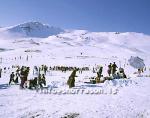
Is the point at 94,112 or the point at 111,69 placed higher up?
the point at 111,69

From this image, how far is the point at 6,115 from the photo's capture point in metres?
18.8

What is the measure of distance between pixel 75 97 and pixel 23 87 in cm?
839

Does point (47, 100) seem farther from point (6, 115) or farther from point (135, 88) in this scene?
point (135, 88)

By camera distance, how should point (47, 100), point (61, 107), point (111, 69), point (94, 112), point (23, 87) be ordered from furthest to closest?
point (111, 69) < point (23, 87) < point (47, 100) < point (61, 107) < point (94, 112)

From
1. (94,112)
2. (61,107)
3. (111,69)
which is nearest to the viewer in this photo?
(94,112)

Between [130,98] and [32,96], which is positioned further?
[32,96]

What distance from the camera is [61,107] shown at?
20.1 meters

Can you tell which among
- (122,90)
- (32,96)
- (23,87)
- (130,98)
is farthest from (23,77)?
(130,98)

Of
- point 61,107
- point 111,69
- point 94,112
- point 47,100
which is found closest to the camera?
point 94,112

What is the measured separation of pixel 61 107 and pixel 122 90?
6.11 meters

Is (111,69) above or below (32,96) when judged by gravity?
above

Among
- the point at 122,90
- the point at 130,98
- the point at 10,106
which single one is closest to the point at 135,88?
the point at 122,90

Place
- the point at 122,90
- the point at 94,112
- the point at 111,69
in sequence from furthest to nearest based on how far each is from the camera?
the point at 111,69
the point at 122,90
the point at 94,112

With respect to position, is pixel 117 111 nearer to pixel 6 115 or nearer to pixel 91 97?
pixel 91 97
